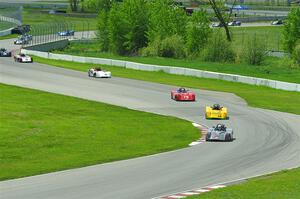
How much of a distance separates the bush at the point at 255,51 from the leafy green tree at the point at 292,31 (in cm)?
444

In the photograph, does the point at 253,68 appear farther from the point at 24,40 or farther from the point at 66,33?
the point at 66,33

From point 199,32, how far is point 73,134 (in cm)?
5988

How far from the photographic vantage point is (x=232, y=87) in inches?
2677

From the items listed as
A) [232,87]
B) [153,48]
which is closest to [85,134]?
[232,87]

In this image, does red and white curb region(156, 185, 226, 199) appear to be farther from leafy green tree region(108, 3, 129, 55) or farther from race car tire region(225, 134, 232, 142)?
leafy green tree region(108, 3, 129, 55)

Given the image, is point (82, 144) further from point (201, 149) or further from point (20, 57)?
point (20, 57)

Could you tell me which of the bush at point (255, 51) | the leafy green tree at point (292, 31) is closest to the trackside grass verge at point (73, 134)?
the bush at point (255, 51)

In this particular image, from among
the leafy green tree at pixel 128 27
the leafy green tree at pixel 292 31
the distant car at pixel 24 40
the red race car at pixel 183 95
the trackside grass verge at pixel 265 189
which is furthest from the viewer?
the distant car at pixel 24 40

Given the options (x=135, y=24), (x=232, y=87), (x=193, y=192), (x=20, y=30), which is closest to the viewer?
(x=193, y=192)

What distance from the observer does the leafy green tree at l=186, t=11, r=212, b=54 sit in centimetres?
9938

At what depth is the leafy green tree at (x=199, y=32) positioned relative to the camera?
99.4 m

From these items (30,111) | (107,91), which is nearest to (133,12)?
(107,91)

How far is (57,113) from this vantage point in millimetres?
49938

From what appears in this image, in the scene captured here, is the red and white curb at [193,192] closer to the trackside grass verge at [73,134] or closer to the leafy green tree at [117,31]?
the trackside grass verge at [73,134]
